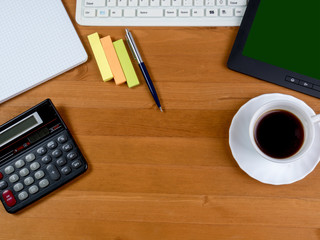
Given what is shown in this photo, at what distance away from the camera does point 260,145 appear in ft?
1.72

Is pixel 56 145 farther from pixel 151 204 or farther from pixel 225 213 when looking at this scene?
pixel 225 213

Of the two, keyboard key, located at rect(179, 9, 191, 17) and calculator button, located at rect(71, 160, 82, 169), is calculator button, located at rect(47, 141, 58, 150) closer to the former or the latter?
calculator button, located at rect(71, 160, 82, 169)

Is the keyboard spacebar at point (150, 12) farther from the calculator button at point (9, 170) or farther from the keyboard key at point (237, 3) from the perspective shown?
the calculator button at point (9, 170)

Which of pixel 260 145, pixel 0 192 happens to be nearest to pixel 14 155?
pixel 0 192

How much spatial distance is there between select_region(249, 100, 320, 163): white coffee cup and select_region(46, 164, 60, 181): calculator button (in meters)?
0.34

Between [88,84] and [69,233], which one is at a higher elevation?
[88,84]

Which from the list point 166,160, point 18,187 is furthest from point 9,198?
point 166,160

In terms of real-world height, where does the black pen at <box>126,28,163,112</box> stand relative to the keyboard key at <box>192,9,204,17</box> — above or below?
below

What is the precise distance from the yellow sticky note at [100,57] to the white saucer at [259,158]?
25cm

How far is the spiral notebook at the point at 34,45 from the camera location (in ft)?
1.95

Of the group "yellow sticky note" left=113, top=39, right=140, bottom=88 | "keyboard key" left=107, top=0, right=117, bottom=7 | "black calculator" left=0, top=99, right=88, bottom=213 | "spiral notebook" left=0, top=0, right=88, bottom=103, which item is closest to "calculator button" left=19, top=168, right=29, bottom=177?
"black calculator" left=0, top=99, right=88, bottom=213

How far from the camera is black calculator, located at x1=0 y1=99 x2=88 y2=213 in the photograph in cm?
56

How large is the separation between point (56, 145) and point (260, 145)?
361 millimetres

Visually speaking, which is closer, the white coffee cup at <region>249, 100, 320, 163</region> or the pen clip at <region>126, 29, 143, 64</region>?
the white coffee cup at <region>249, 100, 320, 163</region>
